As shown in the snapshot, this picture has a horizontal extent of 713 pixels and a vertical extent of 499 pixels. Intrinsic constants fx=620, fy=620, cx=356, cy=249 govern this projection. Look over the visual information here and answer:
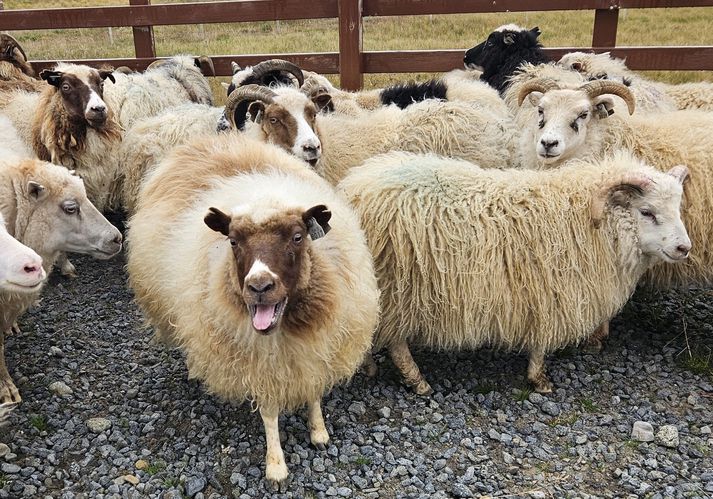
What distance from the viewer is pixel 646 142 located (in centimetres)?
510

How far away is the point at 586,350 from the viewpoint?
16.0ft

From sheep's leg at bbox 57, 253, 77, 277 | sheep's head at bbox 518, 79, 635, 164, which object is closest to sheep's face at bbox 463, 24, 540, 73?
sheep's head at bbox 518, 79, 635, 164

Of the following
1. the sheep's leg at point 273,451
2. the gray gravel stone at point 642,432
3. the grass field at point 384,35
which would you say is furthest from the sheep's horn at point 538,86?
the grass field at point 384,35

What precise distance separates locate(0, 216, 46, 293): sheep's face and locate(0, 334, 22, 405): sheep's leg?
1.03 m

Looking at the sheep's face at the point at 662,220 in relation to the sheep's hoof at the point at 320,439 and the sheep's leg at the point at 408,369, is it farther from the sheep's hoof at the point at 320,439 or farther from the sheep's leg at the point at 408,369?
the sheep's hoof at the point at 320,439

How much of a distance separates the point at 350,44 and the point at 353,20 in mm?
282

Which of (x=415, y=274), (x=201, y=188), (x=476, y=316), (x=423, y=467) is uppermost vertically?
(x=201, y=188)

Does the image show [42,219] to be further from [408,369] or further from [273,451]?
[408,369]

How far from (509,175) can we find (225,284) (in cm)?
230

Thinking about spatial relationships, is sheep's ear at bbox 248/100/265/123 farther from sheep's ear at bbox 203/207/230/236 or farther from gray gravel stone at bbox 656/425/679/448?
gray gravel stone at bbox 656/425/679/448

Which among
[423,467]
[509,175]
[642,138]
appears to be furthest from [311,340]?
[642,138]

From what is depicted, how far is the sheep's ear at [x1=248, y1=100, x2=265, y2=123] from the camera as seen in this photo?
217 inches

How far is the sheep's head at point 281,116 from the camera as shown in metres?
5.29

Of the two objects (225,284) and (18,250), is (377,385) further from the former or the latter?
(18,250)
